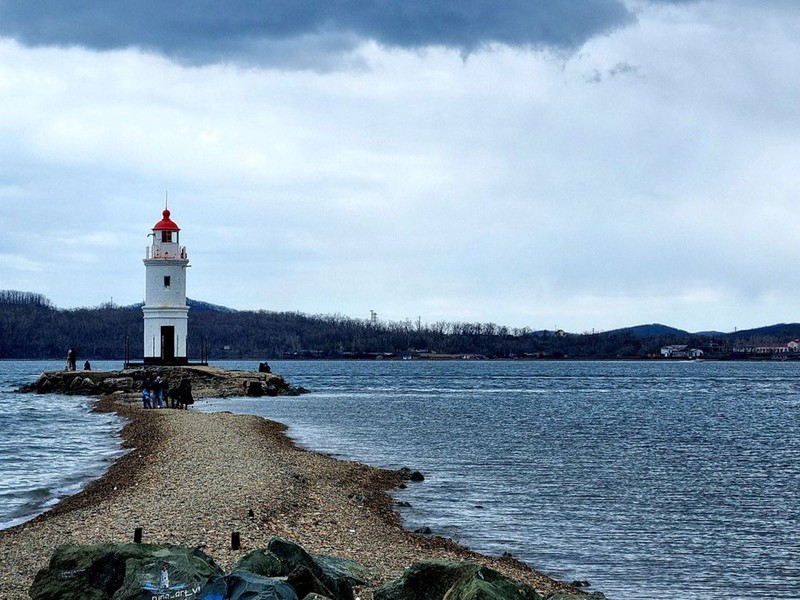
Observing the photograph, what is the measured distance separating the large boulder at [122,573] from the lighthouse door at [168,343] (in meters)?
51.2

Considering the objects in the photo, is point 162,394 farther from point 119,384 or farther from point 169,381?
point 119,384

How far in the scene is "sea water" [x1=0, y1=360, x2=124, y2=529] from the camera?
20875 millimetres

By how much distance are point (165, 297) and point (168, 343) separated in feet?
10.2

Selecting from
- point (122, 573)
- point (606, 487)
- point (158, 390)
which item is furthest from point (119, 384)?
point (122, 573)

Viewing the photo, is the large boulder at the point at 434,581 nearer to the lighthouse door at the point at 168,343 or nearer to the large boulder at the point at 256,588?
the large boulder at the point at 256,588

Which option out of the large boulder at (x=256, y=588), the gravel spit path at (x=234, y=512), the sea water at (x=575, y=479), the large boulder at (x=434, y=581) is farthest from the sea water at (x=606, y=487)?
the large boulder at (x=256, y=588)

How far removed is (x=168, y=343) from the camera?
61969 mm

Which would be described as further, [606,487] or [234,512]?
[606,487]

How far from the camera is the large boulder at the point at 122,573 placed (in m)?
10.3

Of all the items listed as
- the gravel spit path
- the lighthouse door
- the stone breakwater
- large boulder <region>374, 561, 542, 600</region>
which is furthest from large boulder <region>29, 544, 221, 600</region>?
the lighthouse door

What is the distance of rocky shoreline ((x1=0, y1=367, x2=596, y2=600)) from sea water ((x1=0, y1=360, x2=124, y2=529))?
0.68m

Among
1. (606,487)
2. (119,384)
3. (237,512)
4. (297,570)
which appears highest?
(119,384)

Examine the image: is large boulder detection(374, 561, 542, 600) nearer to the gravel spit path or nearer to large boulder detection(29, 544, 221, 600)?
the gravel spit path

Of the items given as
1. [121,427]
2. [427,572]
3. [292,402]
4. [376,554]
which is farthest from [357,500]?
[292,402]
